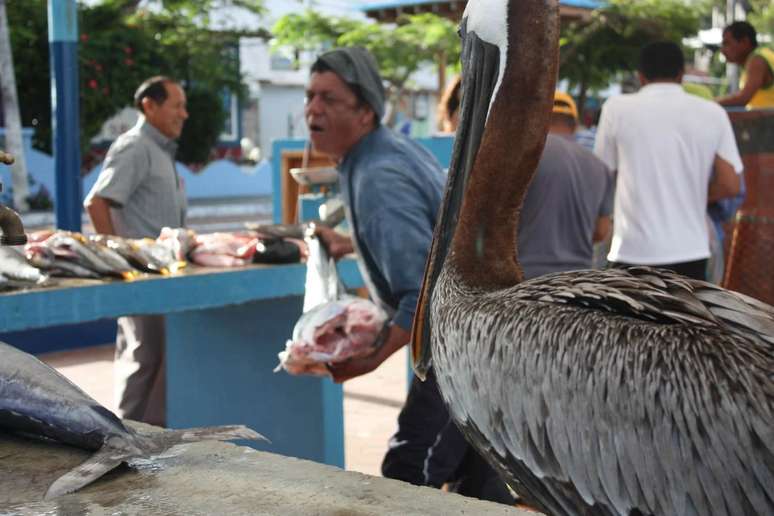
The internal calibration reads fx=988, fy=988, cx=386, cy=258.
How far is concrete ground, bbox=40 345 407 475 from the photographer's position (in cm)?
525

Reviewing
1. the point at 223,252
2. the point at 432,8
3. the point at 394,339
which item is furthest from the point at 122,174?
the point at 432,8

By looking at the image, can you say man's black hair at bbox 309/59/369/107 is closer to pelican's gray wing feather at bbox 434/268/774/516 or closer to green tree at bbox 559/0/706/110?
pelican's gray wing feather at bbox 434/268/774/516

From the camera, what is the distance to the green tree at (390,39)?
19531 mm

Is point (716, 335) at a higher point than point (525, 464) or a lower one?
higher

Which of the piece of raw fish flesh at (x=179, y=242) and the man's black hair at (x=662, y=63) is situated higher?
the man's black hair at (x=662, y=63)

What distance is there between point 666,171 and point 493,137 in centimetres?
258

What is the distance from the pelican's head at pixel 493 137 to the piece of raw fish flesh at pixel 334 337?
28.0 inches

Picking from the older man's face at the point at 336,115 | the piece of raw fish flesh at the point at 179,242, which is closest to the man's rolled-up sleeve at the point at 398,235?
the older man's face at the point at 336,115

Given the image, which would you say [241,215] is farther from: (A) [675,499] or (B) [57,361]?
(A) [675,499]

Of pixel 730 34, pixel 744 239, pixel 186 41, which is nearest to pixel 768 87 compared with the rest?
pixel 730 34

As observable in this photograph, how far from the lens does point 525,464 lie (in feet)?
6.84

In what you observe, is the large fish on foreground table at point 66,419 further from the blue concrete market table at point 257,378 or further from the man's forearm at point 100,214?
the man's forearm at point 100,214

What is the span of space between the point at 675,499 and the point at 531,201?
2.19 m

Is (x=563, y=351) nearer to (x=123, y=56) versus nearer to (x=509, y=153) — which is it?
(x=509, y=153)
